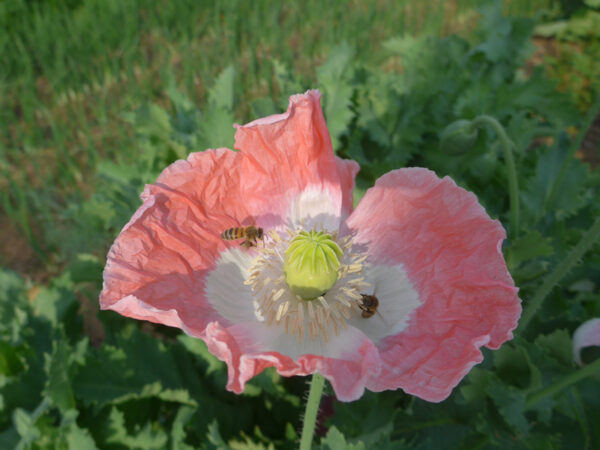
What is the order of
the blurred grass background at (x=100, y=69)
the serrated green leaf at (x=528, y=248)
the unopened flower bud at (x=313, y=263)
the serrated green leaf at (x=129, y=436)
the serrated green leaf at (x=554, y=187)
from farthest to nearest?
1. the blurred grass background at (x=100, y=69)
2. the serrated green leaf at (x=554, y=187)
3. the serrated green leaf at (x=129, y=436)
4. the serrated green leaf at (x=528, y=248)
5. the unopened flower bud at (x=313, y=263)

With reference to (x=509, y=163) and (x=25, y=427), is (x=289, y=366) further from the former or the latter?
(x=25, y=427)

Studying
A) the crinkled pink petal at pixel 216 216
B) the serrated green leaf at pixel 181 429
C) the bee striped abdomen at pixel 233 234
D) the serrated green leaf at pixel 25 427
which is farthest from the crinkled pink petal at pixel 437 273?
the serrated green leaf at pixel 25 427

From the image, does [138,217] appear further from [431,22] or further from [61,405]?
[431,22]

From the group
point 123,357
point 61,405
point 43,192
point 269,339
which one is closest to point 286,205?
A: point 269,339

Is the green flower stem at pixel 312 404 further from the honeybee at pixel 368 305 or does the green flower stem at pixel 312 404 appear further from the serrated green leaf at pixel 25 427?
the serrated green leaf at pixel 25 427

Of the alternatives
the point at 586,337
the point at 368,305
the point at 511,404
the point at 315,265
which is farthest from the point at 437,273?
the point at 586,337

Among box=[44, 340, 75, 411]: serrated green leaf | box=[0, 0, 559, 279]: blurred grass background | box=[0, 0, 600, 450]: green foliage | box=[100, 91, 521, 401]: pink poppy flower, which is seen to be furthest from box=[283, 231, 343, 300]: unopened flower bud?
box=[0, 0, 559, 279]: blurred grass background
